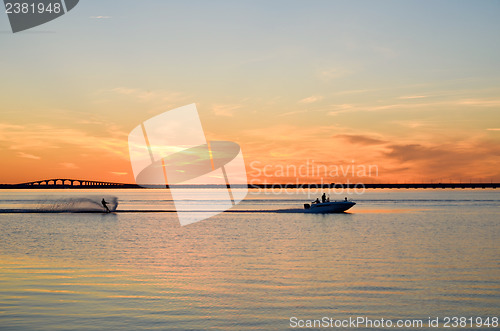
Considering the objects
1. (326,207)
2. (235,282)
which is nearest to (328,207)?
(326,207)

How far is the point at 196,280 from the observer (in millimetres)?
25594

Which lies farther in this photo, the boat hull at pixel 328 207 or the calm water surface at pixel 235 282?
the boat hull at pixel 328 207

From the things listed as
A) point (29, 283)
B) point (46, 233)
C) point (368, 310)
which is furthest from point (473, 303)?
point (46, 233)

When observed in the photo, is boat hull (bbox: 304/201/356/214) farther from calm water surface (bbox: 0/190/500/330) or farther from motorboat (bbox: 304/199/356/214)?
calm water surface (bbox: 0/190/500/330)

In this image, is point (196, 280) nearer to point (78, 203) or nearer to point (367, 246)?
point (367, 246)

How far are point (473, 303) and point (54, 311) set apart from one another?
681 inches

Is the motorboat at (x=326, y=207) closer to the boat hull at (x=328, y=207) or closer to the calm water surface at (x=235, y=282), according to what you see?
the boat hull at (x=328, y=207)

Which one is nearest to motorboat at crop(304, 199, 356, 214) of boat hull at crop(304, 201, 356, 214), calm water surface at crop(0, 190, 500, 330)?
boat hull at crop(304, 201, 356, 214)

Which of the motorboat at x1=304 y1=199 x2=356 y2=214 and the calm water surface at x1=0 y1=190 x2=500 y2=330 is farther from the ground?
the calm water surface at x1=0 y1=190 x2=500 y2=330

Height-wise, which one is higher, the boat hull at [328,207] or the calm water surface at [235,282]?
the calm water surface at [235,282]

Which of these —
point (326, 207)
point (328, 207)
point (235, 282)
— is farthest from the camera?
point (328, 207)

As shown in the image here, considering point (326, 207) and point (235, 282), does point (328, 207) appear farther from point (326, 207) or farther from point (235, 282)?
point (235, 282)

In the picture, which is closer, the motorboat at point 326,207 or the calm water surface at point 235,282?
the calm water surface at point 235,282

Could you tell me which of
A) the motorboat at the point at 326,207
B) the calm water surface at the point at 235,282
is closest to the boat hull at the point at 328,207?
the motorboat at the point at 326,207
